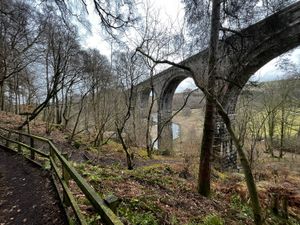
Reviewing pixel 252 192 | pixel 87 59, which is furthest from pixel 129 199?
pixel 87 59

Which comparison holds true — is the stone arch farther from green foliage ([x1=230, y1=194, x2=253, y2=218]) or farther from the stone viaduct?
green foliage ([x1=230, y1=194, x2=253, y2=218])

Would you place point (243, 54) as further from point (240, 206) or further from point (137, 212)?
→ point (137, 212)

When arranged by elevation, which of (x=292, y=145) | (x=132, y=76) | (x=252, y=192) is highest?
(x=132, y=76)

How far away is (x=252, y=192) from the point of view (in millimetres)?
4703

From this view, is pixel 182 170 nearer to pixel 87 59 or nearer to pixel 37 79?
pixel 87 59

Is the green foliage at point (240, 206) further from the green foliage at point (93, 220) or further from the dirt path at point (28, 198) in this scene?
the dirt path at point (28, 198)

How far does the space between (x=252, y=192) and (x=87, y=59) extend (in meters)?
12.5

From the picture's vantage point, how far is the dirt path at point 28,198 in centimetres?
300

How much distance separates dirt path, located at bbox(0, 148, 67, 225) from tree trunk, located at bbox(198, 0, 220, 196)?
397cm

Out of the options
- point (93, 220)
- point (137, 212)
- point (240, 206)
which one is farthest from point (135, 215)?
point (240, 206)

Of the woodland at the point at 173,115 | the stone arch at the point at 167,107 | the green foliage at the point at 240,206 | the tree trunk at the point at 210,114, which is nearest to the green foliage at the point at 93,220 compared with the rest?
the woodland at the point at 173,115

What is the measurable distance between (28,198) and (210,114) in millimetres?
4557

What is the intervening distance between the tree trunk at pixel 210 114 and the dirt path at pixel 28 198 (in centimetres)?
397

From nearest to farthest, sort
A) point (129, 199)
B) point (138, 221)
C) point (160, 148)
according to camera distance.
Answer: point (138, 221)
point (129, 199)
point (160, 148)
